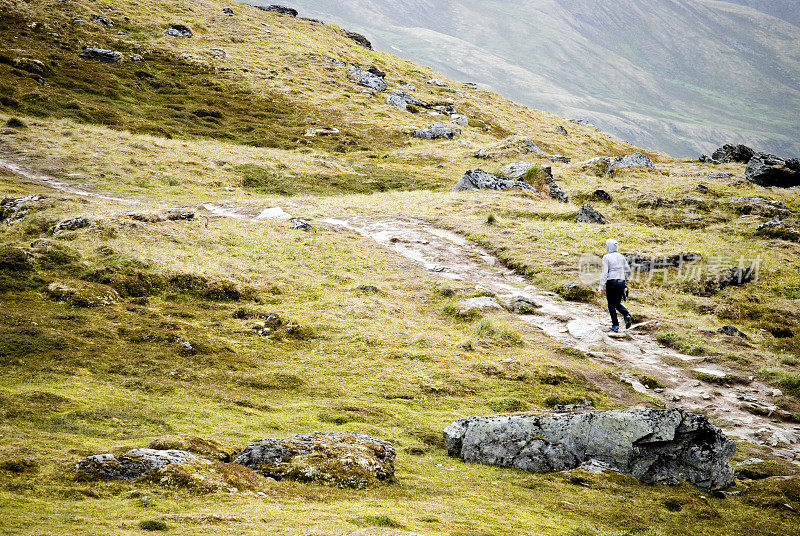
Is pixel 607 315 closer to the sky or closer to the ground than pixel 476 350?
closer to the sky

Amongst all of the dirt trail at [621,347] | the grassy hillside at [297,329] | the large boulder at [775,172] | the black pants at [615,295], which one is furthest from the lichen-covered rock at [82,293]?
the large boulder at [775,172]

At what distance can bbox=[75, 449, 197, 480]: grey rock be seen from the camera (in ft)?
32.4

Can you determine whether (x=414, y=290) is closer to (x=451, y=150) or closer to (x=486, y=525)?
(x=486, y=525)

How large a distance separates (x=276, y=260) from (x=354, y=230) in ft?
31.8

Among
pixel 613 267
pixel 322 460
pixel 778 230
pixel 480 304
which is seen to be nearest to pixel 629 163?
pixel 778 230

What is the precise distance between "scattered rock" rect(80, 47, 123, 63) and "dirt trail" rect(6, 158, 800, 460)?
4077 centimetres

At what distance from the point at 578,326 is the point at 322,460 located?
1618 centimetres

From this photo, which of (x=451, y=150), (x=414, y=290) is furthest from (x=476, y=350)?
(x=451, y=150)

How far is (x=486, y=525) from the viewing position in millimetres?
9844

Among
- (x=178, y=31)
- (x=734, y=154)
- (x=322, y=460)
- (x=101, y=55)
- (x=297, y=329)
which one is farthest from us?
(x=178, y=31)

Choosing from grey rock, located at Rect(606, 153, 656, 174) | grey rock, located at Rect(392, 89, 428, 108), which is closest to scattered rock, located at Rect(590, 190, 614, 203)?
grey rock, located at Rect(606, 153, 656, 174)

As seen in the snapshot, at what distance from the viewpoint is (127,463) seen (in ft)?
33.3

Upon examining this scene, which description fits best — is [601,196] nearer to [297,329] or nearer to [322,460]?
[297,329]

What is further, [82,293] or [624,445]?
[82,293]
